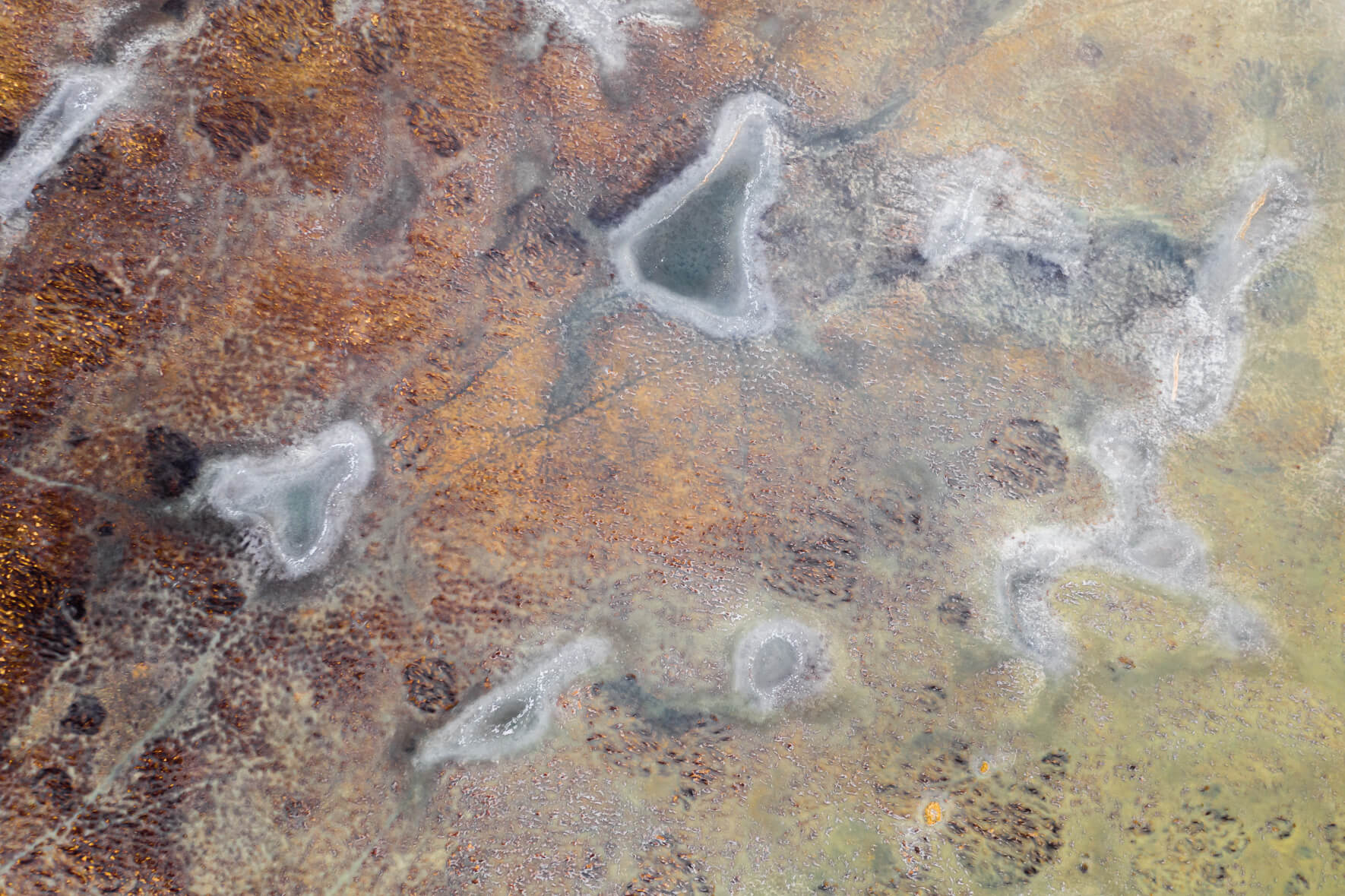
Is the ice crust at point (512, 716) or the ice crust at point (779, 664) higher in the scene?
the ice crust at point (512, 716)

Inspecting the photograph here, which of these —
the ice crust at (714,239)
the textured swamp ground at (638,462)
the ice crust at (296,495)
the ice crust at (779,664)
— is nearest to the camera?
the textured swamp ground at (638,462)

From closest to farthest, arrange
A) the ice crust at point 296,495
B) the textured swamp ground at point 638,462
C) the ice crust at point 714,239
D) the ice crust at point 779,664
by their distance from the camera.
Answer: the textured swamp ground at point 638,462, the ice crust at point 296,495, the ice crust at point 779,664, the ice crust at point 714,239

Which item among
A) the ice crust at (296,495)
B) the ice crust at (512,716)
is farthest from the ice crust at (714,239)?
the ice crust at (512,716)

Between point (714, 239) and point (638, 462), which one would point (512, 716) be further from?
point (714, 239)

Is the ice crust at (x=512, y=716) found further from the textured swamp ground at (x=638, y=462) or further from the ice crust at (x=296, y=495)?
the ice crust at (x=296, y=495)

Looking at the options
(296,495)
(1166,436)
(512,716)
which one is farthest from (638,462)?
(1166,436)

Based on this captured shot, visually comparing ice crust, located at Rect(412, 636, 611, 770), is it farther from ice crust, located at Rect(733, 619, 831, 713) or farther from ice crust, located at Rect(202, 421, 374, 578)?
ice crust, located at Rect(202, 421, 374, 578)

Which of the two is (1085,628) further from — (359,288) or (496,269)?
(359,288)

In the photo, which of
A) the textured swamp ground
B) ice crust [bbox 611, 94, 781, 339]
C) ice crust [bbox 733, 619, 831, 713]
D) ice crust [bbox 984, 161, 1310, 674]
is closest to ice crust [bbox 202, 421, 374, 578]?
the textured swamp ground

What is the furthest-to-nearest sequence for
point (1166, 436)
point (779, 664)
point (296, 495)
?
point (1166, 436) → point (779, 664) → point (296, 495)

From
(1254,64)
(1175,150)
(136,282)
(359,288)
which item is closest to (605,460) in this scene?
(359,288)
